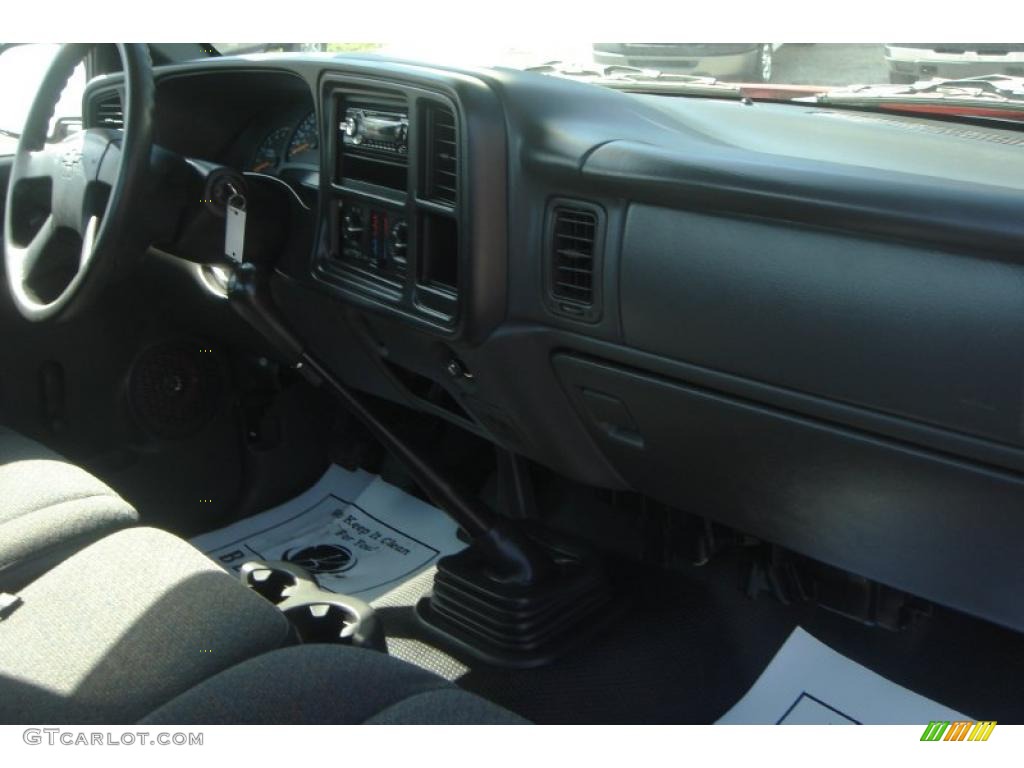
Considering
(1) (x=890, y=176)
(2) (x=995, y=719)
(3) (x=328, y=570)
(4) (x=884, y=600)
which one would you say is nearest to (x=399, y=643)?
(3) (x=328, y=570)

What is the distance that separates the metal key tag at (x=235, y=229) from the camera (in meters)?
1.76

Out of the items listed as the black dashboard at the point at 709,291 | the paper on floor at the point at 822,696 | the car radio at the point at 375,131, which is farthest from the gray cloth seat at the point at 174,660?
the paper on floor at the point at 822,696

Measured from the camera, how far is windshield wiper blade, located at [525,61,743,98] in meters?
1.92

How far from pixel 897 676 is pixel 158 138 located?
5.07 feet

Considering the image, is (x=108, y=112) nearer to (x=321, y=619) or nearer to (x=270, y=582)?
(x=270, y=582)

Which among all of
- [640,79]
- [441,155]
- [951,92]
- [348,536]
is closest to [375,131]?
[441,155]

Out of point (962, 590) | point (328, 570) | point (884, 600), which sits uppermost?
point (962, 590)

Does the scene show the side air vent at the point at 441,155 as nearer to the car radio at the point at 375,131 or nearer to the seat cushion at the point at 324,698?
the car radio at the point at 375,131

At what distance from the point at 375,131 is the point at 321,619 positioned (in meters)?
0.71

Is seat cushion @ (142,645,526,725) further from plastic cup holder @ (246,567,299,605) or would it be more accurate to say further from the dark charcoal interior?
plastic cup holder @ (246,567,299,605)

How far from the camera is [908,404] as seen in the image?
1.16 metres

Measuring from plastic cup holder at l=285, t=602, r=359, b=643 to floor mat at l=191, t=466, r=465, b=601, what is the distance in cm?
47

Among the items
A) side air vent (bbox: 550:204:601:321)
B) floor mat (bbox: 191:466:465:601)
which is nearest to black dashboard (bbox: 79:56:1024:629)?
side air vent (bbox: 550:204:601:321)
